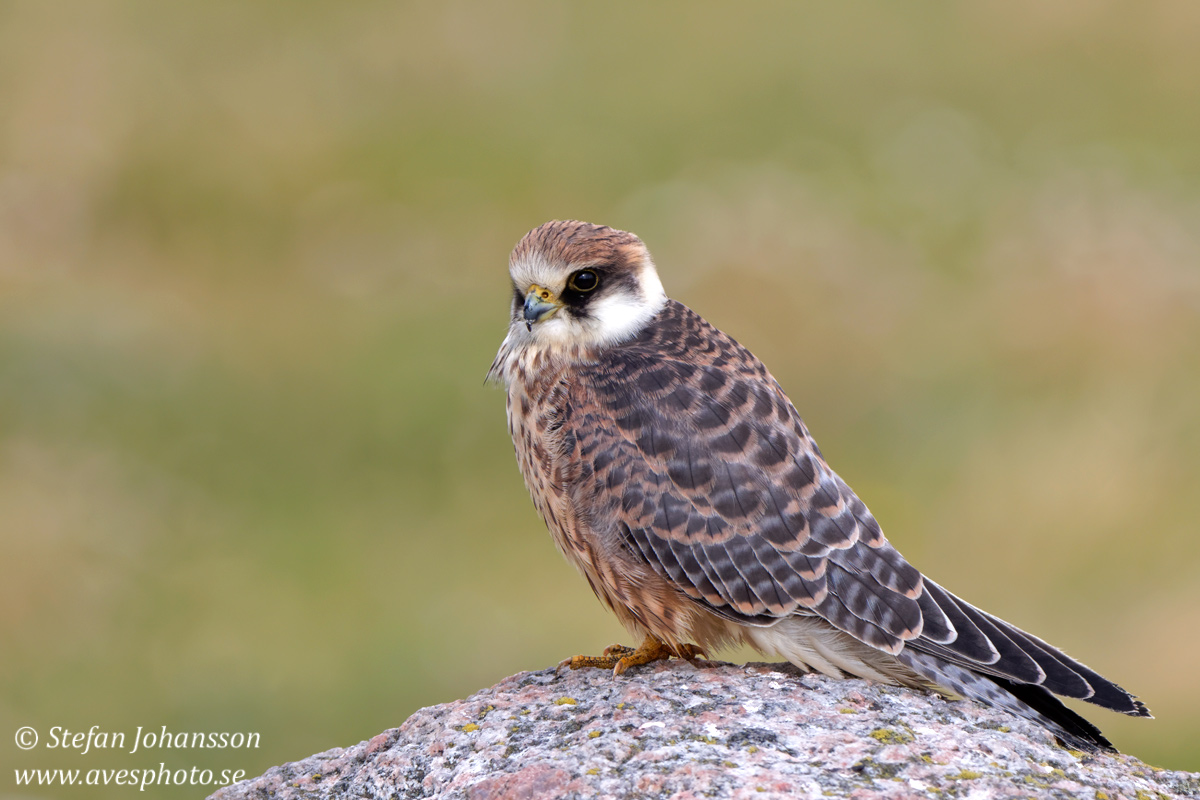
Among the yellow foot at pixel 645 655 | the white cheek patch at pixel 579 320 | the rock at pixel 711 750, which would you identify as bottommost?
the rock at pixel 711 750

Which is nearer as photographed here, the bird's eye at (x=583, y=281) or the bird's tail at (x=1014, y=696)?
the bird's tail at (x=1014, y=696)

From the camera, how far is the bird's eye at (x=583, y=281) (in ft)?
13.3

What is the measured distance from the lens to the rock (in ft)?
Result: 8.91

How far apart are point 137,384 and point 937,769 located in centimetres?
701

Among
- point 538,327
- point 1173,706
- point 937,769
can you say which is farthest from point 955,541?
point 937,769

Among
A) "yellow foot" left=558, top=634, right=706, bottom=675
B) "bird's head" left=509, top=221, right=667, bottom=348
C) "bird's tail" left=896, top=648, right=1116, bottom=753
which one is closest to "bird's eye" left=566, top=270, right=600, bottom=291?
"bird's head" left=509, top=221, right=667, bottom=348

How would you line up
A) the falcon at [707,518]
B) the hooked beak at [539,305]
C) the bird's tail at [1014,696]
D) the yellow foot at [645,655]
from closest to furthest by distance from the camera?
the bird's tail at [1014,696]
the falcon at [707,518]
the yellow foot at [645,655]
the hooked beak at [539,305]

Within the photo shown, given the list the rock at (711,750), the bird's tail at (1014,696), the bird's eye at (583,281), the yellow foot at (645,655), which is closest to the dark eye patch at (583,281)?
the bird's eye at (583,281)

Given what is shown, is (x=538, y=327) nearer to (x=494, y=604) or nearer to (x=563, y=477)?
(x=563, y=477)

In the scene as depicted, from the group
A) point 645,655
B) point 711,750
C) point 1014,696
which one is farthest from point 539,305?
point 1014,696

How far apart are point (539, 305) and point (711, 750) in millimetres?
1727

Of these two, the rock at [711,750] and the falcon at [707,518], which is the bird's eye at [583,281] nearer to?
the falcon at [707,518]

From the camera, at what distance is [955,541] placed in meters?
8.07

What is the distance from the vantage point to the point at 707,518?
3582mm
